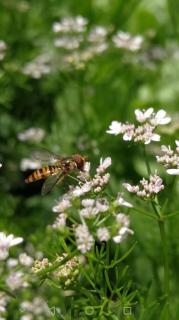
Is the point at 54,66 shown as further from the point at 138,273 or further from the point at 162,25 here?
the point at 162,25

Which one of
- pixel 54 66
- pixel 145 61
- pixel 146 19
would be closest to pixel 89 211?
pixel 54 66

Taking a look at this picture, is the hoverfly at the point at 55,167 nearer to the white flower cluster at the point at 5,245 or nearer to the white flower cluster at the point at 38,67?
the white flower cluster at the point at 5,245

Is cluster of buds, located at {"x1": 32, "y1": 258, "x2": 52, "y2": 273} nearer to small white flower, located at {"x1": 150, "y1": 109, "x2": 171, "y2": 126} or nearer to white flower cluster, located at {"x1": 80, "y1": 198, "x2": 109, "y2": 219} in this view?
white flower cluster, located at {"x1": 80, "y1": 198, "x2": 109, "y2": 219}

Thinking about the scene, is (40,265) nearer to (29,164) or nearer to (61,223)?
(61,223)

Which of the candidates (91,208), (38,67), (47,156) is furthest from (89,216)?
(38,67)

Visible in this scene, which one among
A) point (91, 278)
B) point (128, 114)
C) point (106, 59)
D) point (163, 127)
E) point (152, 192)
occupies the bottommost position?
point (91, 278)

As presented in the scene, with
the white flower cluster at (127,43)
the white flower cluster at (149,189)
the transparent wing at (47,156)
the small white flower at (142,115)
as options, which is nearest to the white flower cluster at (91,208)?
the white flower cluster at (149,189)
